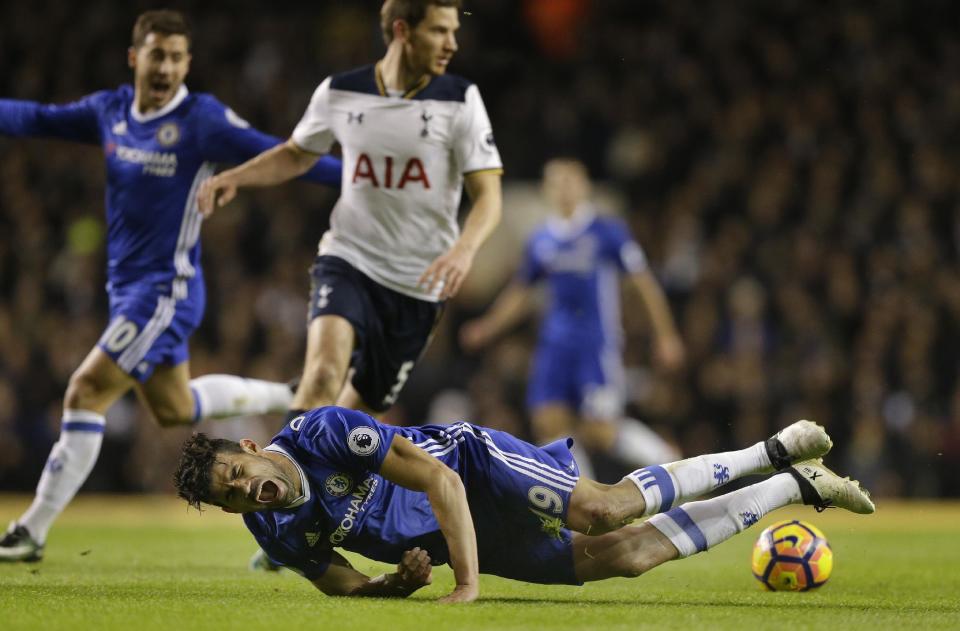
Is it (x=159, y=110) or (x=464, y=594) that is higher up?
(x=159, y=110)

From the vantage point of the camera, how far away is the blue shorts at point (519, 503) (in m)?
5.63

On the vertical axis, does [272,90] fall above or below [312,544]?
above

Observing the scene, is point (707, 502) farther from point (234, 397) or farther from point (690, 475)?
point (234, 397)

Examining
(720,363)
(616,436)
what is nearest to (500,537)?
(616,436)

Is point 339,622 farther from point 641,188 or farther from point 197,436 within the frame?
point 641,188

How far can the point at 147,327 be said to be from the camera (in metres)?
7.84

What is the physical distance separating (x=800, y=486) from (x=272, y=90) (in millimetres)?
13227

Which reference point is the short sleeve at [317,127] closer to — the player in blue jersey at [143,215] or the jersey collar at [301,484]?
the player in blue jersey at [143,215]

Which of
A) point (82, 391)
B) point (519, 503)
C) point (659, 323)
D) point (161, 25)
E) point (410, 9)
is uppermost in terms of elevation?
point (410, 9)

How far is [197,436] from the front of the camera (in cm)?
534

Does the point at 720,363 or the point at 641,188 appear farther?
the point at 641,188

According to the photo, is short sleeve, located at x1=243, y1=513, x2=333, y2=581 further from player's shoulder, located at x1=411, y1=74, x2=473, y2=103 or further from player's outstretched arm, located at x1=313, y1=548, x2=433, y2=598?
player's shoulder, located at x1=411, y1=74, x2=473, y2=103

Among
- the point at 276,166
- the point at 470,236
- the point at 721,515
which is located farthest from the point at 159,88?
the point at 721,515

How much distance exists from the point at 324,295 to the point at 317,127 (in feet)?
2.93
